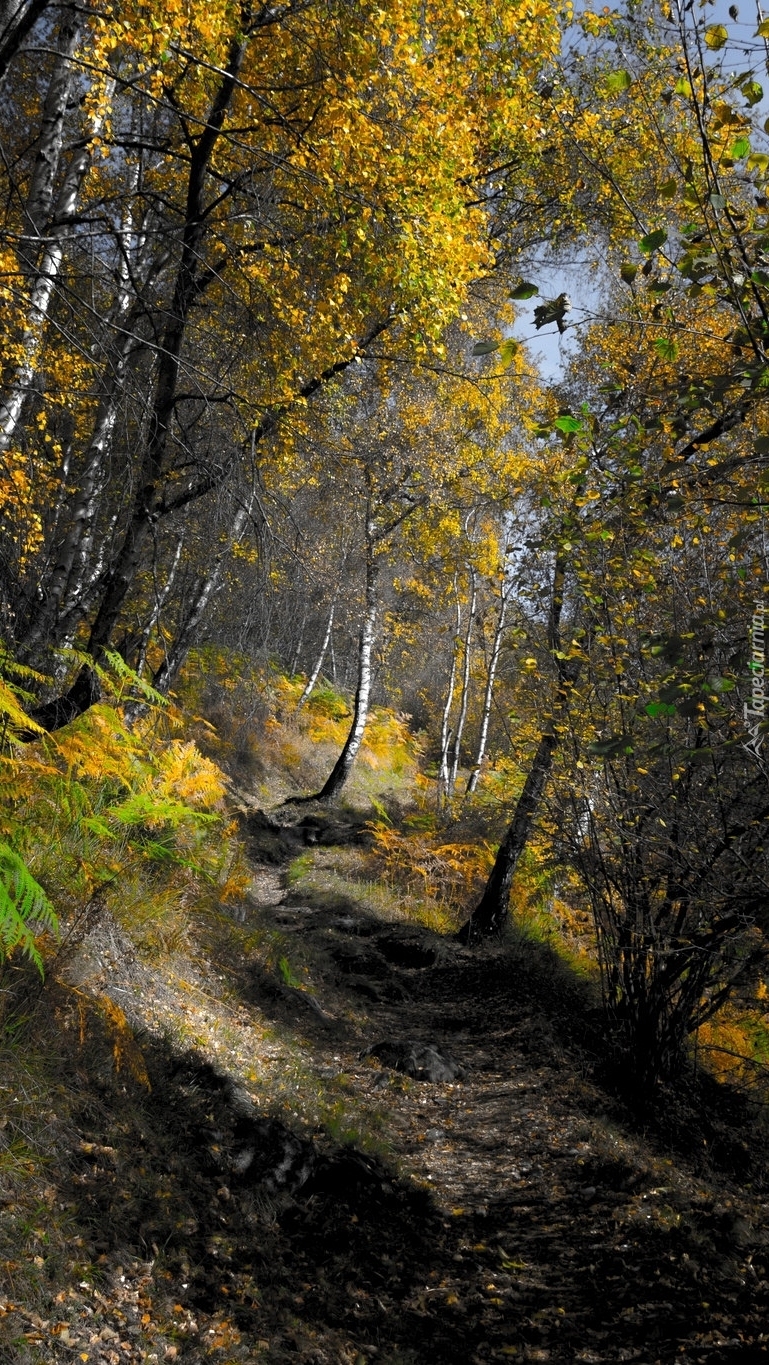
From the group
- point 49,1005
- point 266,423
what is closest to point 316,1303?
point 49,1005

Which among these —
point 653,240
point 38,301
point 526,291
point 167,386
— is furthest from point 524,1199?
point 38,301

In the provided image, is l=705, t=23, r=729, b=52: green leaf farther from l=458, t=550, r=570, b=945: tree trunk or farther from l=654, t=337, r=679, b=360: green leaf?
l=458, t=550, r=570, b=945: tree trunk

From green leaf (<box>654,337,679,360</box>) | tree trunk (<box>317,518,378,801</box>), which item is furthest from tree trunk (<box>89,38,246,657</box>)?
tree trunk (<box>317,518,378,801</box>)

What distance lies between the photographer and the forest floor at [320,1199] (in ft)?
9.94

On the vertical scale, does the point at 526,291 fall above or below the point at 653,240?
below

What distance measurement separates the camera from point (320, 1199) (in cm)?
411

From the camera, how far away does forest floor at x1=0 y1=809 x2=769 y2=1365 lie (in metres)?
3.03

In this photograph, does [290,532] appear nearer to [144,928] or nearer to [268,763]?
[144,928]

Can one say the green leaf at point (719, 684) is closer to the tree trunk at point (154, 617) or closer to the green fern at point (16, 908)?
the tree trunk at point (154, 617)

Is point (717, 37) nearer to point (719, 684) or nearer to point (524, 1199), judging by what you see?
point (719, 684)

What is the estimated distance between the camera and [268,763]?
16.1m

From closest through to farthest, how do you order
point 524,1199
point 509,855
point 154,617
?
point 154,617 → point 524,1199 → point 509,855

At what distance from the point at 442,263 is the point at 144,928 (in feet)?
15.9

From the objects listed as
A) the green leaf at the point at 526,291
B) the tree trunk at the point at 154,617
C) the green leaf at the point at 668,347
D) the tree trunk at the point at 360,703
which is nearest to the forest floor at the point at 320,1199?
the tree trunk at the point at 154,617
